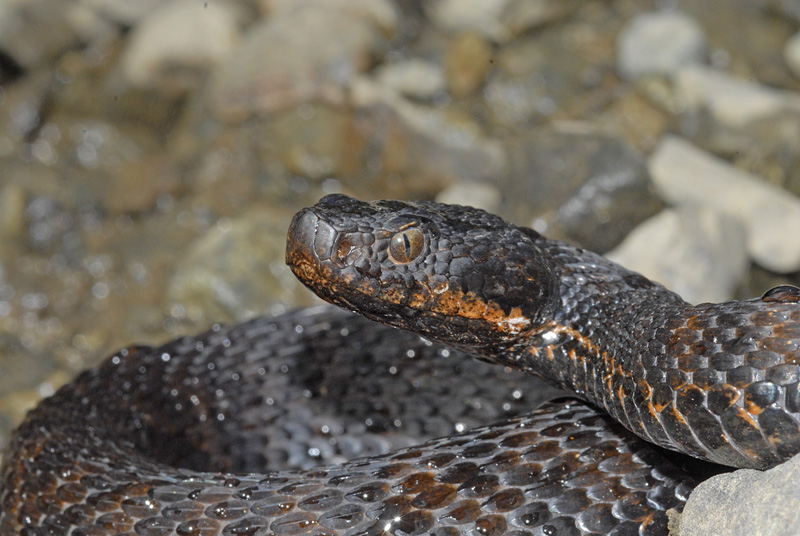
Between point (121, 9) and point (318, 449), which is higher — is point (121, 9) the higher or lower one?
the higher one

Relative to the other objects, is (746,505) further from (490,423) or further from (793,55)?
(793,55)

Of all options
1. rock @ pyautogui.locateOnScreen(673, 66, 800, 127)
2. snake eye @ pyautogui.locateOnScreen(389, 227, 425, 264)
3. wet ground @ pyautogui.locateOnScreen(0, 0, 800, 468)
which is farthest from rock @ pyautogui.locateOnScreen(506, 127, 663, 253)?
snake eye @ pyautogui.locateOnScreen(389, 227, 425, 264)

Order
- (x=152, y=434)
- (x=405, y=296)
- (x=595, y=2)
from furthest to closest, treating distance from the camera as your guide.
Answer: (x=595, y=2)
(x=152, y=434)
(x=405, y=296)

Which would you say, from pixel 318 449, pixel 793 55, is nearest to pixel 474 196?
pixel 318 449

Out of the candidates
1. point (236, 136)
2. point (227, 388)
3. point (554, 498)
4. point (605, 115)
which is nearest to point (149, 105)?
point (236, 136)

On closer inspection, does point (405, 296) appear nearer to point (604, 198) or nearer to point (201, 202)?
point (604, 198)

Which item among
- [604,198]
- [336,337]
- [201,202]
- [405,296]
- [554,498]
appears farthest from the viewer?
[201,202]
